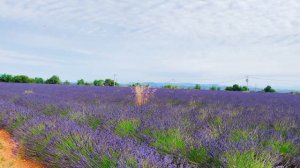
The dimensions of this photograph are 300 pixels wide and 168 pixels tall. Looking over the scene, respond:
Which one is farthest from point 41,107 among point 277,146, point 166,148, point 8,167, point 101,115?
point 277,146

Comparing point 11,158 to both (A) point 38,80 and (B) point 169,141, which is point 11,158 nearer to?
(B) point 169,141

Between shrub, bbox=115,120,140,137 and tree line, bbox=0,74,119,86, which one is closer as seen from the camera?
shrub, bbox=115,120,140,137

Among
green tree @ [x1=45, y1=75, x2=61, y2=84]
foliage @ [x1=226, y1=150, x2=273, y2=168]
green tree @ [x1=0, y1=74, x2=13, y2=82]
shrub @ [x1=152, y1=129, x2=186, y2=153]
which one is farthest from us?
green tree @ [x1=45, y1=75, x2=61, y2=84]

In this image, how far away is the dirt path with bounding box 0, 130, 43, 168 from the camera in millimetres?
4094

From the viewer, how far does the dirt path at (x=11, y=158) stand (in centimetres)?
409

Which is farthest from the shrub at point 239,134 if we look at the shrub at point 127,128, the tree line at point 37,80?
the tree line at point 37,80

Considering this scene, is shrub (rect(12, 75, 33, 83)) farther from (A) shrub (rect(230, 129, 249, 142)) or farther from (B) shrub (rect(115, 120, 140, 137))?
(A) shrub (rect(230, 129, 249, 142))

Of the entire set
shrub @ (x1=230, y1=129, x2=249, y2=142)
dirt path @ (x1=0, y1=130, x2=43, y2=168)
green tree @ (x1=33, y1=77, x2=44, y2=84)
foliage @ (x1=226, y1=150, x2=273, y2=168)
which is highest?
green tree @ (x1=33, y1=77, x2=44, y2=84)

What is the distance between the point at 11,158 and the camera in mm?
4465

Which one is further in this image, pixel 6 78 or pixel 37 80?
pixel 37 80

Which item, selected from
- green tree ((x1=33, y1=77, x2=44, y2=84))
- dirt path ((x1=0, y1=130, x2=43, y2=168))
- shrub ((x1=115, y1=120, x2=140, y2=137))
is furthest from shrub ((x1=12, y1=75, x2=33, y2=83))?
shrub ((x1=115, y1=120, x2=140, y2=137))

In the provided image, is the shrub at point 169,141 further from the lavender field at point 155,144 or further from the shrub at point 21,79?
the shrub at point 21,79

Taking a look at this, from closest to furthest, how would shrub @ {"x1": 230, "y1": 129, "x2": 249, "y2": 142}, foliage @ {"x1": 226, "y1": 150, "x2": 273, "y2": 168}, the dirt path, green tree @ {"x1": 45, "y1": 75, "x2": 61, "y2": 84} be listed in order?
foliage @ {"x1": 226, "y1": 150, "x2": 273, "y2": 168}
shrub @ {"x1": 230, "y1": 129, "x2": 249, "y2": 142}
the dirt path
green tree @ {"x1": 45, "y1": 75, "x2": 61, "y2": 84}

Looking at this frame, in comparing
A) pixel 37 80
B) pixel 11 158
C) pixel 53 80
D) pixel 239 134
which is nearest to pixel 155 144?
pixel 239 134
